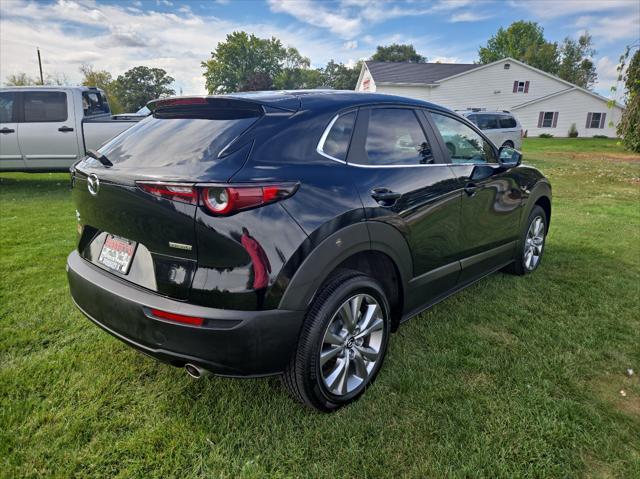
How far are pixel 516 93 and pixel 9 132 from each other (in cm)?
3830

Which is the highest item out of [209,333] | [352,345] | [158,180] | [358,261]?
[158,180]

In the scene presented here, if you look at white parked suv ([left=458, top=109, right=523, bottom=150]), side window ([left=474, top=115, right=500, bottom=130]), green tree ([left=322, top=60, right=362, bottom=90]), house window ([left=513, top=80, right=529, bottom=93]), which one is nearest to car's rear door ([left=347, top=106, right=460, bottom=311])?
white parked suv ([left=458, top=109, right=523, bottom=150])

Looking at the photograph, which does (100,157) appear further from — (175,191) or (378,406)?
(378,406)

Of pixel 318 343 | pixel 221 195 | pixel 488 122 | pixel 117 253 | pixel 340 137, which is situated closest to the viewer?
pixel 221 195

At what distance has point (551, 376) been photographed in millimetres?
2781

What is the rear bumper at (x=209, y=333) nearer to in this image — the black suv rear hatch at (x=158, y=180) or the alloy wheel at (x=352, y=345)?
the black suv rear hatch at (x=158, y=180)

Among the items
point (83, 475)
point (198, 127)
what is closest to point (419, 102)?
point (198, 127)

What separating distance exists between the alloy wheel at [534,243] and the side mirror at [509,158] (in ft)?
2.80

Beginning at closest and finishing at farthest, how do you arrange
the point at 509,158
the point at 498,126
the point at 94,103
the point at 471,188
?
the point at 471,188, the point at 509,158, the point at 94,103, the point at 498,126

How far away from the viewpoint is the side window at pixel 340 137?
2375 millimetres

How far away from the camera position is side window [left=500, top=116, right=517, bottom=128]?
15641 mm

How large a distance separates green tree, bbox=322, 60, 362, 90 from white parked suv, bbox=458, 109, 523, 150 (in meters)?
55.1

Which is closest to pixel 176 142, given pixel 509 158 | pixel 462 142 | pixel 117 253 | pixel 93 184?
pixel 93 184

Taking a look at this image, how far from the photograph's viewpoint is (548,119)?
3669 centimetres
